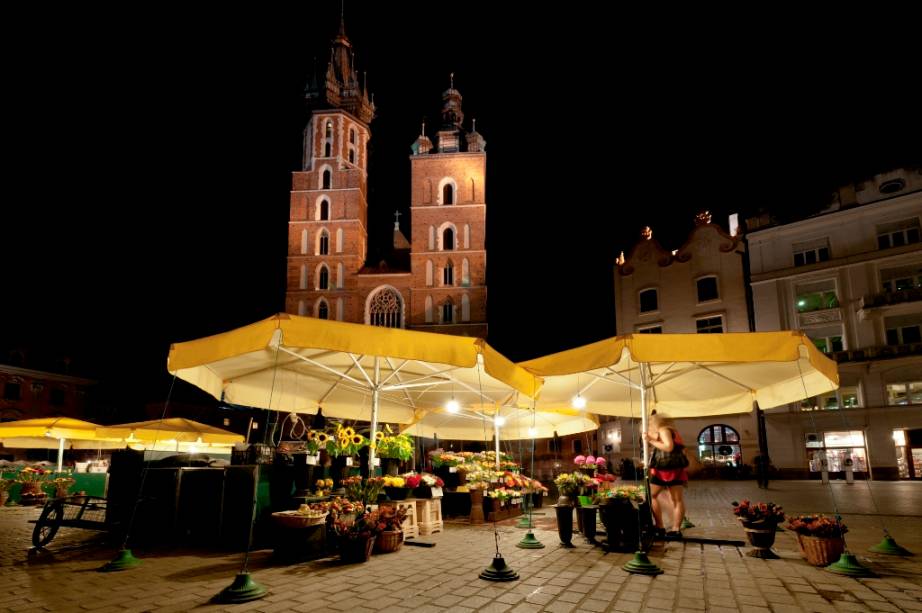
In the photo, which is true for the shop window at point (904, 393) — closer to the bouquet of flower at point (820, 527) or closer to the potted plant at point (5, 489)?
the bouquet of flower at point (820, 527)

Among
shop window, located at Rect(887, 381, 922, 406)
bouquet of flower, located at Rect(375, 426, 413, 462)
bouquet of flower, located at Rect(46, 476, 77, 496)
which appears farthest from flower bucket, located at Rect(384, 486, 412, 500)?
shop window, located at Rect(887, 381, 922, 406)

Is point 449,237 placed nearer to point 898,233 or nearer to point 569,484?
point 898,233

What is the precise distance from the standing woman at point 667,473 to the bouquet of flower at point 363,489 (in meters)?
3.88

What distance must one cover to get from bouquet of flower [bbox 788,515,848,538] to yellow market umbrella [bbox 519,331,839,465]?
188 cm

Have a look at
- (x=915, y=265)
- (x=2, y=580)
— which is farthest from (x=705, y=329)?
(x=2, y=580)

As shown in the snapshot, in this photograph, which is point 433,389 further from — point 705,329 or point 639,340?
point 705,329

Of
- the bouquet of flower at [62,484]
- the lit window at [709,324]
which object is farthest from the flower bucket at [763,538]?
the lit window at [709,324]

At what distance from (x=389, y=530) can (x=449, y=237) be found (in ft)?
139

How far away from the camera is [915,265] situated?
24609mm

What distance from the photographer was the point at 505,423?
14609 mm

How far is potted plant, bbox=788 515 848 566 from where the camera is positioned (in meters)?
5.83

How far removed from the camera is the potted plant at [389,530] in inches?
265

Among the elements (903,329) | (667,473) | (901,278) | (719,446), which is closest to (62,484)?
(667,473)

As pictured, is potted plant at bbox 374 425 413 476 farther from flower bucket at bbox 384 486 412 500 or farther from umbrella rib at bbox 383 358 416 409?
umbrella rib at bbox 383 358 416 409
